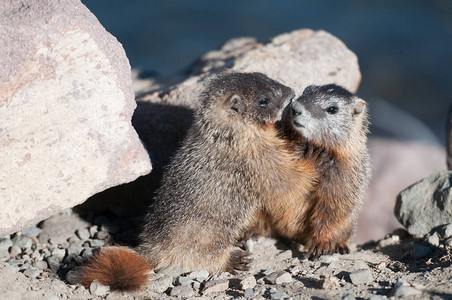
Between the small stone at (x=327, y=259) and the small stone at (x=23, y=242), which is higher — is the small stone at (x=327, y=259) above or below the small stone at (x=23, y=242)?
above

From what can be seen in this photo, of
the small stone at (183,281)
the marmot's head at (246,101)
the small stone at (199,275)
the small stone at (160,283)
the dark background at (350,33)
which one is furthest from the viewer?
the dark background at (350,33)

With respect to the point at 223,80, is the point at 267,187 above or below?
below

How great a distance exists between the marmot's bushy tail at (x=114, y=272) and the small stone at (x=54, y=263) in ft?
1.49

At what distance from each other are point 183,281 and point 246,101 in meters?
1.52

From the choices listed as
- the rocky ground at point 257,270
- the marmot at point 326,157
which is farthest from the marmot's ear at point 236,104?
the rocky ground at point 257,270

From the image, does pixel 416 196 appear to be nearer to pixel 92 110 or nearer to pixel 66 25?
pixel 92 110

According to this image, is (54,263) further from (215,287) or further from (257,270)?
(257,270)

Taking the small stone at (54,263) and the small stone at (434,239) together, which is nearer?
the small stone at (54,263)

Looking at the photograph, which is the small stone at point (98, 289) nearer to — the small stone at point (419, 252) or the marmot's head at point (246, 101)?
the marmot's head at point (246, 101)

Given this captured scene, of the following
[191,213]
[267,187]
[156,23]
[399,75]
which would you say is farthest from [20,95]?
[156,23]

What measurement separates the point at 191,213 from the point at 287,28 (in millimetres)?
9808

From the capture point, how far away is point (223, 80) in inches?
207

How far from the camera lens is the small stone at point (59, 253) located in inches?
206

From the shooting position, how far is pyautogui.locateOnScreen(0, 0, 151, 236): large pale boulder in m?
4.32
